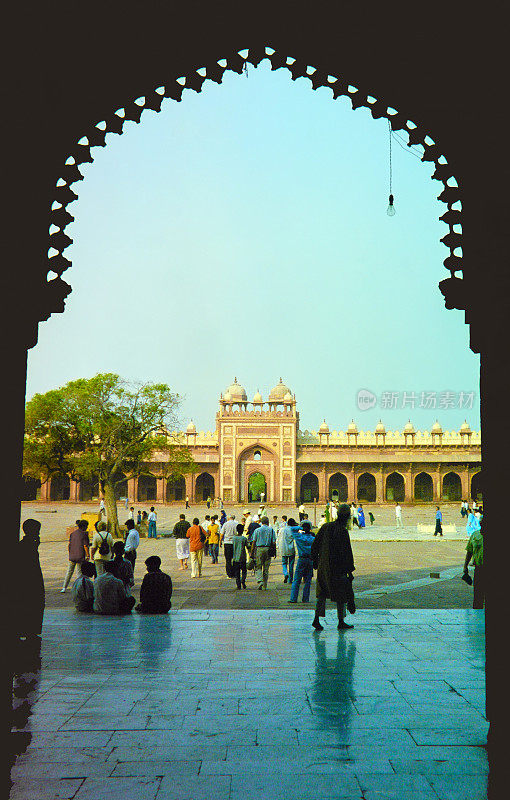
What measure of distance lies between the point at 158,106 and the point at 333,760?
3621 millimetres

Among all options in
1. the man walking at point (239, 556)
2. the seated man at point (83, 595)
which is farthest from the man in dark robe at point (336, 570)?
the man walking at point (239, 556)

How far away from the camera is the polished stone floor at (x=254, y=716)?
3102 mm

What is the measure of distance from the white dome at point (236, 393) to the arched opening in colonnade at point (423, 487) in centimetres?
1389

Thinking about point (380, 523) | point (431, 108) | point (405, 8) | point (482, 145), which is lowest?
point (380, 523)

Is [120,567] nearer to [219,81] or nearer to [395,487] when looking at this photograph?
[219,81]

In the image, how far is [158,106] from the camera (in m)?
3.88

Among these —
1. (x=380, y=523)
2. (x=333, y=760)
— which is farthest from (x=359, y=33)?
(x=380, y=523)

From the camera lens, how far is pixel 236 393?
50.4 metres

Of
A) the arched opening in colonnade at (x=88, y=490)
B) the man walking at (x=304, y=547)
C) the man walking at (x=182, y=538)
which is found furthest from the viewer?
the arched opening in colonnade at (x=88, y=490)

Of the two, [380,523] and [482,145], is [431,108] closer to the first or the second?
[482,145]

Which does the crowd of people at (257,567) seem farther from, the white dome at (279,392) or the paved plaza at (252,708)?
the white dome at (279,392)

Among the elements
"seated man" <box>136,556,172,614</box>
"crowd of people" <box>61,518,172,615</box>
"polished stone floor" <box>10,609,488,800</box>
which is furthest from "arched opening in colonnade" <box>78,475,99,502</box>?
"polished stone floor" <box>10,609,488,800</box>

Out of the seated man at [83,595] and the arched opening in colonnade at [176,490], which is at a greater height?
the arched opening in colonnade at [176,490]

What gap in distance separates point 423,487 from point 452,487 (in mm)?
2062
